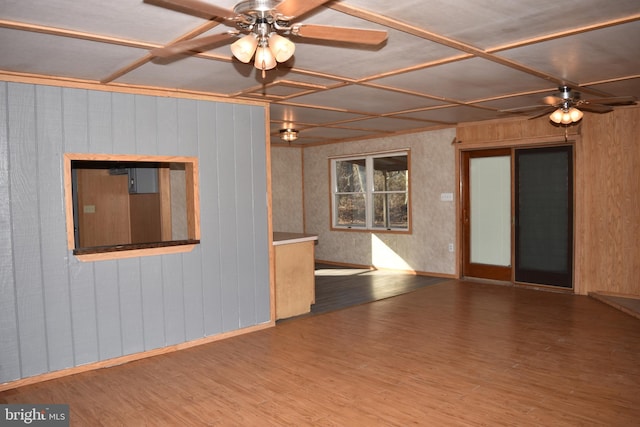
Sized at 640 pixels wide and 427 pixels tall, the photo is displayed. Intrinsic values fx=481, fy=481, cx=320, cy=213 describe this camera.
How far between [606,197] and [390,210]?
144 inches

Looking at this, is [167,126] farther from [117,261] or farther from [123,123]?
[117,261]

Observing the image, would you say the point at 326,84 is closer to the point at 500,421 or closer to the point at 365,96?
the point at 365,96

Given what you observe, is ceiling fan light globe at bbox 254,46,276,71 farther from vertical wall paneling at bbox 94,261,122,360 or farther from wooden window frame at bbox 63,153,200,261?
vertical wall paneling at bbox 94,261,122,360

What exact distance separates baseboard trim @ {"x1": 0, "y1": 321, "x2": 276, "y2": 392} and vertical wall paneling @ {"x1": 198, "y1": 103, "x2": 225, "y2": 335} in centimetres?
11

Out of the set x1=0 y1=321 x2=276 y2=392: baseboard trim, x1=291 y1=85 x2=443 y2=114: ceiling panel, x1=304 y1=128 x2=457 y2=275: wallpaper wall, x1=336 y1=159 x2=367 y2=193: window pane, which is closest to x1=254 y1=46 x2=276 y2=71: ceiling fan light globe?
x1=291 y1=85 x2=443 y2=114: ceiling panel

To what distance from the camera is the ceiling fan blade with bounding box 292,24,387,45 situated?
238 centimetres

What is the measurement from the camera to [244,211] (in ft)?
16.9

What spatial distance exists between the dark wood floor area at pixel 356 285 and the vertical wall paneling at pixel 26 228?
3032 millimetres

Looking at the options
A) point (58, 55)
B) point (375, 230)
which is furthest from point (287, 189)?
point (58, 55)

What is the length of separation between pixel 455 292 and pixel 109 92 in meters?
5.10

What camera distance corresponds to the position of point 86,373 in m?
4.04

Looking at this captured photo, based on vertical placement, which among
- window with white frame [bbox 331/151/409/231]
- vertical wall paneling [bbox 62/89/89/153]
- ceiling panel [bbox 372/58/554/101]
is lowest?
window with white frame [bbox 331/151/409/231]

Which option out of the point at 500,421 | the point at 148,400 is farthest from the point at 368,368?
the point at 148,400

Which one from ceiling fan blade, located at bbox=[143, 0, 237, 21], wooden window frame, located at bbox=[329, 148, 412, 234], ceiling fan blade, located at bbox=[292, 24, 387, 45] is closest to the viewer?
ceiling fan blade, located at bbox=[143, 0, 237, 21]
